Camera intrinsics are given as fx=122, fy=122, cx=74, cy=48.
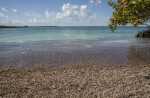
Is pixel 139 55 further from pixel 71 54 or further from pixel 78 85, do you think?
pixel 78 85

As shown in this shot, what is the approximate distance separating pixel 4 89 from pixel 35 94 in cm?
178

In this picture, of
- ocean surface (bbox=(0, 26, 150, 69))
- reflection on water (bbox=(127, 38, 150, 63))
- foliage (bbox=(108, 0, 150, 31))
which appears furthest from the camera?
reflection on water (bbox=(127, 38, 150, 63))

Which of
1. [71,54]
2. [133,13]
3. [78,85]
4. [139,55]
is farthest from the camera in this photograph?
[71,54]

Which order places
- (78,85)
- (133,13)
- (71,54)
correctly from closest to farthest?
(133,13) → (78,85) → (71,54)

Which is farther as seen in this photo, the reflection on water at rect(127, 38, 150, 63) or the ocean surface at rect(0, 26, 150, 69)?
the reflection on water at rect(127, 38, 150, 63)

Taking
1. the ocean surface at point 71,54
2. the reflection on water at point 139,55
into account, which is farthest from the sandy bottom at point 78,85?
the reflection on water at point 139,55

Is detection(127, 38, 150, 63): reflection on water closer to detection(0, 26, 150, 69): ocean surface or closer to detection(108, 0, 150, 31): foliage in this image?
detection(0, 26, 150, 69): ocean surface

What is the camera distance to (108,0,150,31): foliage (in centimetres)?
539

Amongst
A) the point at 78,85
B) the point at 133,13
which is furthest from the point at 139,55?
the point at 78,85

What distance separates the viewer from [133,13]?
230 inches

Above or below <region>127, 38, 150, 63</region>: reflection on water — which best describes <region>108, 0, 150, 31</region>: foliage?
above

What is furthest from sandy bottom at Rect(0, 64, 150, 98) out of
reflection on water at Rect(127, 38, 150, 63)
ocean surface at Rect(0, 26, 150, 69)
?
reflection on water at Rect(127, 38, 150, 63)

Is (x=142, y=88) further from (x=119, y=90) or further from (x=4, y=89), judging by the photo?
(x=4, y=89)

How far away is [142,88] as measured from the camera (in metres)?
6.12
